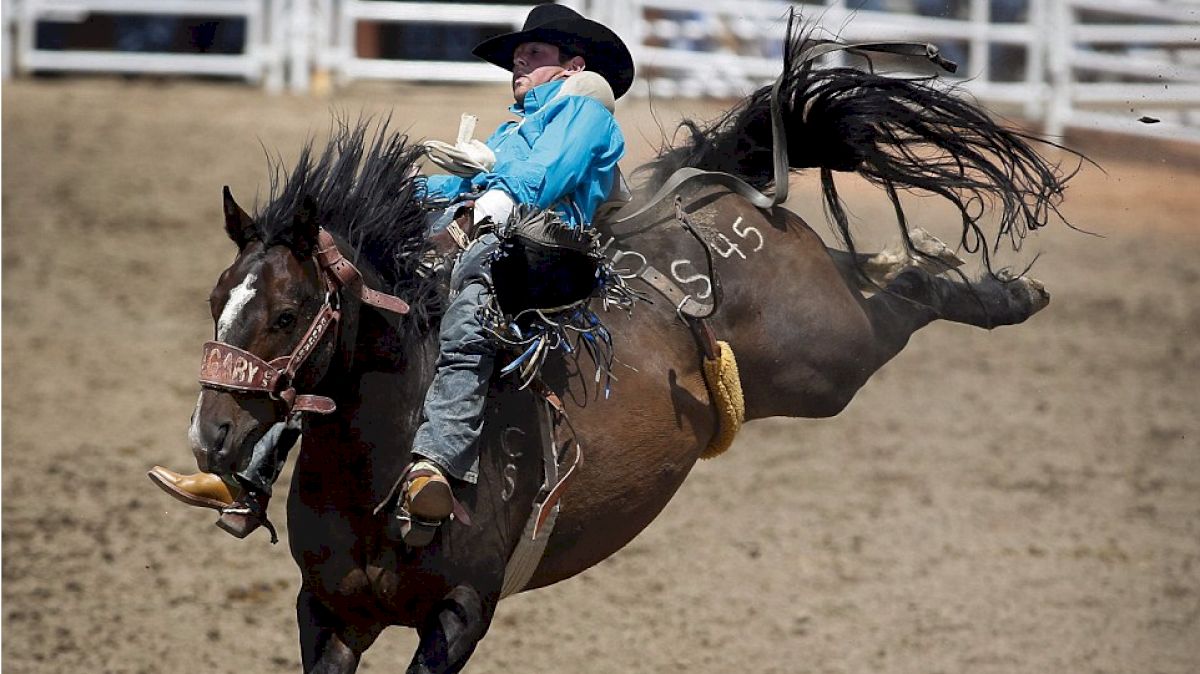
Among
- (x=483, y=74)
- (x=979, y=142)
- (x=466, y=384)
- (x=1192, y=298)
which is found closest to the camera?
(x=466, y=384)

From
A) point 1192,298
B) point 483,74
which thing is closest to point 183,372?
point 483,74

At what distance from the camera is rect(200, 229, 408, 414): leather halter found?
9.26ft

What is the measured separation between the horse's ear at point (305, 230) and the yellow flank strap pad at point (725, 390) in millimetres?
1139

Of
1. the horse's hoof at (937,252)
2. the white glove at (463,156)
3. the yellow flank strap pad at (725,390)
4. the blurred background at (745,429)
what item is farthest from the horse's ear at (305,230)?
the horse's hoof at (937,252)

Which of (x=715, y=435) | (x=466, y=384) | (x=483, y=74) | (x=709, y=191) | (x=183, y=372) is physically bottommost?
(x=183, y=372)

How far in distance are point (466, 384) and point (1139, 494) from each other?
5.16 m

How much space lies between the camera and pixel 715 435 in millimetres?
3910

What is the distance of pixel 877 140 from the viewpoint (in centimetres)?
398

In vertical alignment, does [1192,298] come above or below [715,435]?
below

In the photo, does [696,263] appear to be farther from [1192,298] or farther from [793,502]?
[1192,298]

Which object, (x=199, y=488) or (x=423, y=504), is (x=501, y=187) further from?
(x=199, y=488)

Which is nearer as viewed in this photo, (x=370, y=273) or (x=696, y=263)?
(x=370, y=273)

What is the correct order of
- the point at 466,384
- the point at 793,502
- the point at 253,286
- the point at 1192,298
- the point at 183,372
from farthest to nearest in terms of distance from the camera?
the point at 1192,298 < the point at 183,372 < the point at 793,502 < the point at 466,384 < the point at 253,286

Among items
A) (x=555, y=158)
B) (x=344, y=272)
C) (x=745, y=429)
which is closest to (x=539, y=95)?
(x=555, y=158)
